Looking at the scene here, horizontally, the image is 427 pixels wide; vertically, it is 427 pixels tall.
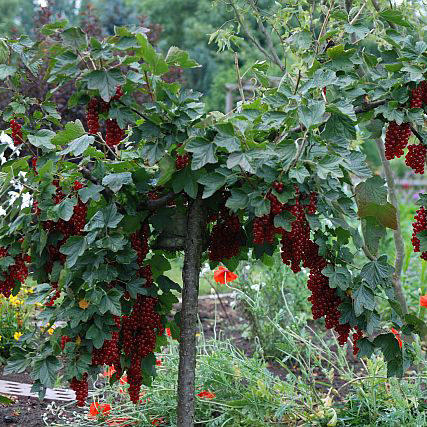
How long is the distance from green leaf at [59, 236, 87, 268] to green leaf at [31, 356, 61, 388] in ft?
1.05

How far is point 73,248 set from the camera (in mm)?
1861

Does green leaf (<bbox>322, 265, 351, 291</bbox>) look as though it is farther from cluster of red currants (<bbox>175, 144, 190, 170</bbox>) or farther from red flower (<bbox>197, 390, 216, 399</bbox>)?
red flower (<bbox>197, 390, 216, 399</bbox>)

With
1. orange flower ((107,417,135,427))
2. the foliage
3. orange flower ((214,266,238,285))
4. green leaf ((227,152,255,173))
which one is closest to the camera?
green leaf ((227,152,255,173))

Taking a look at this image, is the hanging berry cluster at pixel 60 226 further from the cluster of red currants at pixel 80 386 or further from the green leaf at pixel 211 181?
the green leaf at pixel 211 181

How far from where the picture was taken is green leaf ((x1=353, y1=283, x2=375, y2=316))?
198 cm

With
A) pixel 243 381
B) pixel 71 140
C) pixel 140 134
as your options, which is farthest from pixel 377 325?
pixel 243 381

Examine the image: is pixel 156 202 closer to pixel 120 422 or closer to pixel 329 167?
pixel 329 167

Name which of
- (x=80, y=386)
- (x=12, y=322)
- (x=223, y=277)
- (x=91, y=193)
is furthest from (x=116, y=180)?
(x=12, y=322)

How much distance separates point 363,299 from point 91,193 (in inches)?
32.1

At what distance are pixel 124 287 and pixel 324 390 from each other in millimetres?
1794

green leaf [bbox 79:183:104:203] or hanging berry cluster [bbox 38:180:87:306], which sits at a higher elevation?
green leaf [bbox 79:183:104:203]

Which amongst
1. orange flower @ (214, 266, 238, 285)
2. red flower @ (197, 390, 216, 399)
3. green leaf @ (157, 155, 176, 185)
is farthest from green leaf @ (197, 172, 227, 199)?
orange flower @ (214, 266, 238, 285)

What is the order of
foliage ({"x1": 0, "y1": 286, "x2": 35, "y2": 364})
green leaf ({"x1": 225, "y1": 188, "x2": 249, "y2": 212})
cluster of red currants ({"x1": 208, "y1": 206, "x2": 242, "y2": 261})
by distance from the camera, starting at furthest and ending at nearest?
foliage ({"x1": 0, "y1": 286, "x2": 35, "y2": 364}) → cluster of red currants ({"x1": 208, "y1": 206, "x2": 242, "y2": 261}) → green leaf ({"x1": 225, "y1": 188, "x2": 249, "y2": 212})

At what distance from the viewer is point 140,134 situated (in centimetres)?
191
